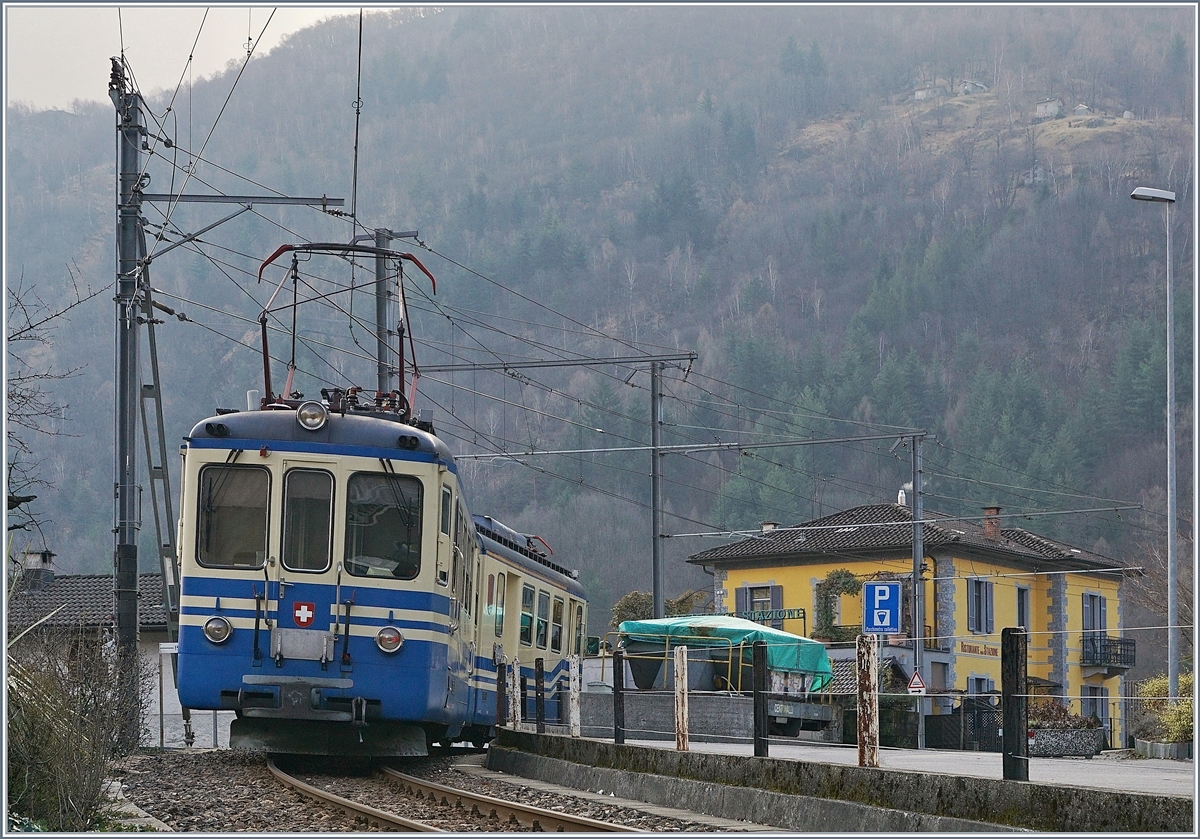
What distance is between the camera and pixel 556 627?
2284cm

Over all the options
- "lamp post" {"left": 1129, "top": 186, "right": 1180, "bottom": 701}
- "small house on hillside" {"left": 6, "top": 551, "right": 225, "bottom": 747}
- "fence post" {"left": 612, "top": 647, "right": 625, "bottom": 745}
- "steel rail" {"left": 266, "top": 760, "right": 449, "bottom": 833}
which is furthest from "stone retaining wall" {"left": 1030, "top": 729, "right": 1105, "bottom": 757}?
"small house on hillside" {"left": 6, "top": 551, "right": 225, "bottom": 747}

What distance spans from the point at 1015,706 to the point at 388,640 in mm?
6640

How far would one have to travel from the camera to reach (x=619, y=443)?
348 feet

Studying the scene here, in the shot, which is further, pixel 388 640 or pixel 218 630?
pixel 388 640

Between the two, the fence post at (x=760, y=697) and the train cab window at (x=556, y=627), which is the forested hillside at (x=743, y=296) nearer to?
the train cab window at (x=556, y=627)

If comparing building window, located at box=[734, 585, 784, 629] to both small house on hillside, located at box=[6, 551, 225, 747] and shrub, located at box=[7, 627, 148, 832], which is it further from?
shrub, located at box=[7, 627, 148, 832]

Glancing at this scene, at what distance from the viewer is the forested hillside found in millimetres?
103812

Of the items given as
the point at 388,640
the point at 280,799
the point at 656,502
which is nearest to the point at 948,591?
the point at 656,502

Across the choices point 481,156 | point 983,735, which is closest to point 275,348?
point 481,156

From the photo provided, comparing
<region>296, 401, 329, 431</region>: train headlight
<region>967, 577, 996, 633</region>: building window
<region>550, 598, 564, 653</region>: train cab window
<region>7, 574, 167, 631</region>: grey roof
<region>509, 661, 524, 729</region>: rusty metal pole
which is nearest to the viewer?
<region>296, 401, 329, 431</region>: train headlight

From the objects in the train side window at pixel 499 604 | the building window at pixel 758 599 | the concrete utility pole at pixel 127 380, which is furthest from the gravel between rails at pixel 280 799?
the building window at pixel 758 599

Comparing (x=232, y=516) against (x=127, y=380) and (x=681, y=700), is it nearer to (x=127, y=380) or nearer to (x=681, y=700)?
(x=681, y=700)

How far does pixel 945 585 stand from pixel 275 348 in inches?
3377

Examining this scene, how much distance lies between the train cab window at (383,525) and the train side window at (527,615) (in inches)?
255
